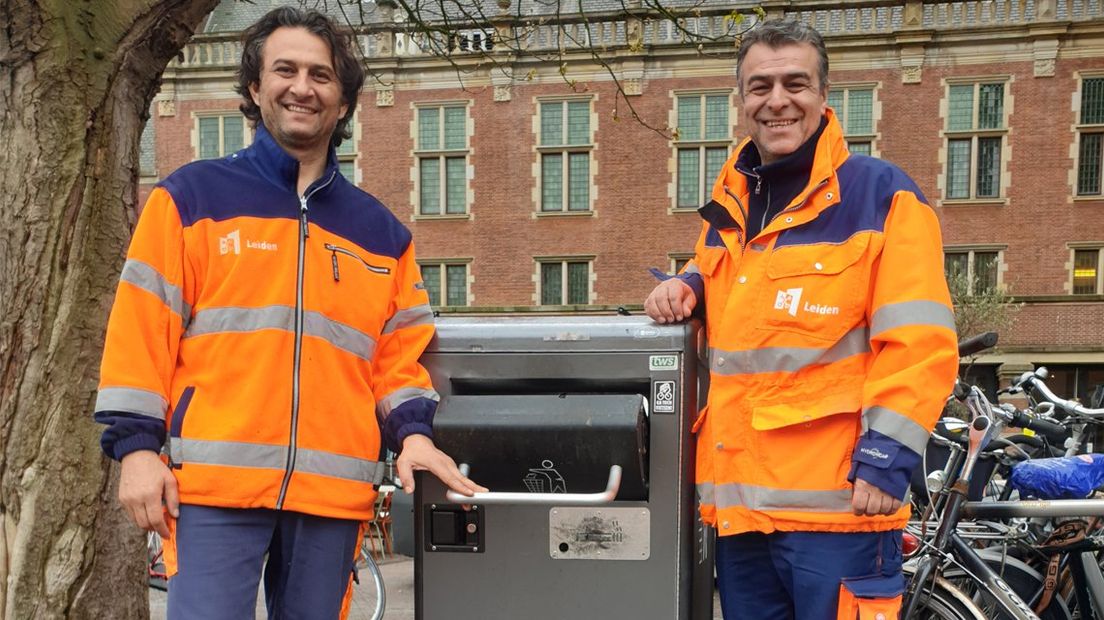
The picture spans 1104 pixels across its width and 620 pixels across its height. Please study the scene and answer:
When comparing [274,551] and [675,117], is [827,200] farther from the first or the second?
[675,117]

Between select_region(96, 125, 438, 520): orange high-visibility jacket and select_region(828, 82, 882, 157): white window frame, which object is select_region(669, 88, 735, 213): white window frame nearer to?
select_region(828, 82, 882, 157): white window frame

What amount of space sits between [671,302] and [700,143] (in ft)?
53.3

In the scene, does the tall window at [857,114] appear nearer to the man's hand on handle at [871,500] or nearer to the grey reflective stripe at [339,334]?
the man's hand on handle at [871,500]

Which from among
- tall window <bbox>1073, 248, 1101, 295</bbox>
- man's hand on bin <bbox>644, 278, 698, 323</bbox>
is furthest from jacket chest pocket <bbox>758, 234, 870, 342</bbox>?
tall window <bbox>1073, 248, 1101, 295</bbox>

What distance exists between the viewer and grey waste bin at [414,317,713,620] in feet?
6.99

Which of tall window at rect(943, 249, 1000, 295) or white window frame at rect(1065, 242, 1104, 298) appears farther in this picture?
tall window at rect(943, 249, 1000, 295)

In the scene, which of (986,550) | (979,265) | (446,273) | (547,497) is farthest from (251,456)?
(979,265)

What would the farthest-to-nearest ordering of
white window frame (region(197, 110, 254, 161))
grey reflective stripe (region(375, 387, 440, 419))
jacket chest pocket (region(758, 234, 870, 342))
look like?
white window frame (region(197, 110, 254, 161)) < grey reflective stripe (region(375, 387, 440, 419)) < jacket chest pocket (region(758, 234, 870, 342))

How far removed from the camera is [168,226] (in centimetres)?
191

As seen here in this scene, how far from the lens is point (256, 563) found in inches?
77.0

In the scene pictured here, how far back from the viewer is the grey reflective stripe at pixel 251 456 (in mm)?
1890

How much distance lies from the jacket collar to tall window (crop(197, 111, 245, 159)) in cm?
1844

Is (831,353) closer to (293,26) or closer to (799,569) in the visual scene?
(799,569)

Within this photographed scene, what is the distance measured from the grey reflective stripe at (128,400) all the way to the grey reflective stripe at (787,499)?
127cm
